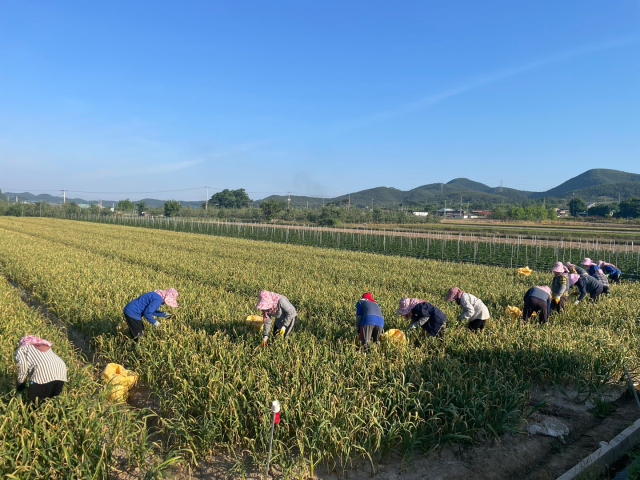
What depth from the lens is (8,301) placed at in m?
9.14

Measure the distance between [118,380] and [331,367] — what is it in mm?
2786

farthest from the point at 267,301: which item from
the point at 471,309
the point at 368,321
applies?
the point at 471,309

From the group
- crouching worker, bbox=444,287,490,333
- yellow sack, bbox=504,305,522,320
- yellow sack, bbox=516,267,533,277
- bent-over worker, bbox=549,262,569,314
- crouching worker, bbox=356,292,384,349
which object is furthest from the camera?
yellow sack, bbox=516,267,533,277

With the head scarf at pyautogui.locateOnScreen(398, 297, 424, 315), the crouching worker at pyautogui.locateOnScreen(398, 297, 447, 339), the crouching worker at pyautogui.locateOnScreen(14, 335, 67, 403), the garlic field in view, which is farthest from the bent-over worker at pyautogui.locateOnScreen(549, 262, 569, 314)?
the crouching worker at pyautogui.locateOnScreen(14, 335, 67, 403)

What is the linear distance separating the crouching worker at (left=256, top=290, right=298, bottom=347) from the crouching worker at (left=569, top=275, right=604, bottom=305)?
7195 mm

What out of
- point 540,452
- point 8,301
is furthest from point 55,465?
point 8,301

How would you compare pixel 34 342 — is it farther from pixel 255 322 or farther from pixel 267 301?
pixel 255 322

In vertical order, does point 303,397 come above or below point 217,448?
above

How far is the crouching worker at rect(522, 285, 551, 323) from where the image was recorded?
7.91 m

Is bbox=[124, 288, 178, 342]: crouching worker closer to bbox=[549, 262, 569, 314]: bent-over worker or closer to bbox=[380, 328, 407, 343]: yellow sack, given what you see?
bbox=[380, 328, 407, 343]: yellow sack

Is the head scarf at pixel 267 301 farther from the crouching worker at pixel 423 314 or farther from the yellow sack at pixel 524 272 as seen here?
the yellow sack at pixel 524 272

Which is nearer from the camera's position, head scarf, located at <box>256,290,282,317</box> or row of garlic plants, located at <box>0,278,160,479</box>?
row of garlic plants, located at <box>0,278,160,479</box>

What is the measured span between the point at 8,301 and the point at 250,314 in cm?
568

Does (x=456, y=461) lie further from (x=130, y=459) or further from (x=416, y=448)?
(x=130, y=459)
